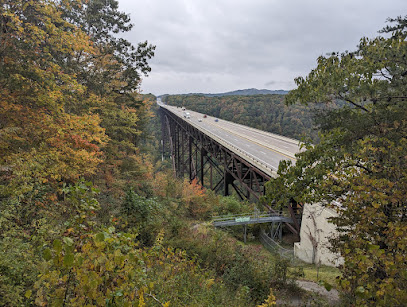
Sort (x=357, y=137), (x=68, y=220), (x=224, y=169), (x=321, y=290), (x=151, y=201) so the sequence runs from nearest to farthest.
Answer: (x=68, y=220)
(x=357, y=137)
(x=321, y=290)
(x=151, y=201)
(x=224, y=169)

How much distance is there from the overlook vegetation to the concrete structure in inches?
180

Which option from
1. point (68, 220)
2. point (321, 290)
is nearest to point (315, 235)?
point (321, 290)

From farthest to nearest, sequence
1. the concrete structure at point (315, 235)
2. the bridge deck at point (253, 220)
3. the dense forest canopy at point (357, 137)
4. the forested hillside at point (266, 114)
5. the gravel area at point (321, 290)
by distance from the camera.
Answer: the forested hillside at point (266, 114) → the bridge deck at point (253, 220) → the concrete structure at point (315, 235) → the gravel area at point (321, 290) → the dense forest canopy at point (357, 137)

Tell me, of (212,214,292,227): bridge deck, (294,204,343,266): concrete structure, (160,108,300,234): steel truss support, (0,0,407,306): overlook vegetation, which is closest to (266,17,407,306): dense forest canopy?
(0,0,407,306): overlook vegetation

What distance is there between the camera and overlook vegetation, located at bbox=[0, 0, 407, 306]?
7.97 feet

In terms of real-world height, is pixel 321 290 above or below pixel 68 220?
below

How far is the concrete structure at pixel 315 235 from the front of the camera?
11.4 meters

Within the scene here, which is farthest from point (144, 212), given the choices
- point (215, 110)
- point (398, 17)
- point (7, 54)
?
point (215, 110)

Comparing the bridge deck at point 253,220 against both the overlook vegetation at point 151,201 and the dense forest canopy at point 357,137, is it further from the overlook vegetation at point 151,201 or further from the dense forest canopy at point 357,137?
the dense forest canopy at point 357,137

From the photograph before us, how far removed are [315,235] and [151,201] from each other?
8788 mm

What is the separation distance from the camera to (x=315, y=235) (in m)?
12.1

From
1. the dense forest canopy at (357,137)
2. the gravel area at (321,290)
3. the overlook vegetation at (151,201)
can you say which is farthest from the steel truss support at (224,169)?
the dense forest canopy at (357,137)

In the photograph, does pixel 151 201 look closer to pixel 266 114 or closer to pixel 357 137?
pixel 357 137

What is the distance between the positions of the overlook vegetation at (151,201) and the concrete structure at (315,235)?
457 cm
